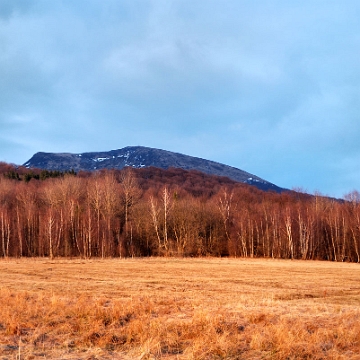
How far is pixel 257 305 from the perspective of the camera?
16047 mm

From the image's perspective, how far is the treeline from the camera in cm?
7256

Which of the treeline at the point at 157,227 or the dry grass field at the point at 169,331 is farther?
the treeline at the point at 157,227

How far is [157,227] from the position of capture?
78375mm

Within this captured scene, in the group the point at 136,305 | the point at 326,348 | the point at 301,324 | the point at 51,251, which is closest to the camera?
the point at 326,348

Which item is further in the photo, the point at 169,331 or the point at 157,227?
the point at 157,227

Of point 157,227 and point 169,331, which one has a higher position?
point 157,227

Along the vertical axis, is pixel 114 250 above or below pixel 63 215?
below

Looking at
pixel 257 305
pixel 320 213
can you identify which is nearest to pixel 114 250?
pixel 320 213

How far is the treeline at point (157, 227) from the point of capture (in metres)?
72.6

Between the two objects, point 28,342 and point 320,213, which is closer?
point 28,342

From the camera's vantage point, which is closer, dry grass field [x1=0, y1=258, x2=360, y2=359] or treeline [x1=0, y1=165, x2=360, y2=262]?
dry grass field [x1=0, y1=258, x2=360, y2=359]

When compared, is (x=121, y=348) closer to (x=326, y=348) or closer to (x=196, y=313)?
(x=196, y=313)

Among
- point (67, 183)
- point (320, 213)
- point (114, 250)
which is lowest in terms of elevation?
point (114, 250)

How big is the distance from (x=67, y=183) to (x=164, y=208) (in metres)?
25.8
